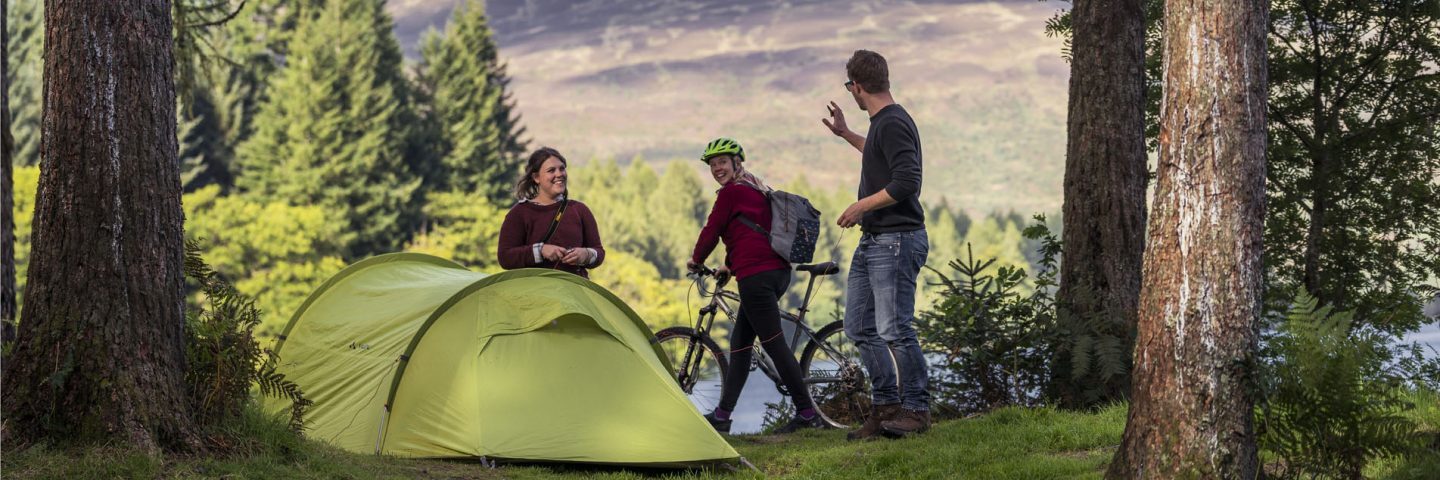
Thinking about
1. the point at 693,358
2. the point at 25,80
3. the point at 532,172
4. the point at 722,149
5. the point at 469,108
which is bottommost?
the point at 693,358

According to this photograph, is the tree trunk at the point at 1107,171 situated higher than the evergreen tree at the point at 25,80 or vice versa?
the evergreen tree at the point at 25,80

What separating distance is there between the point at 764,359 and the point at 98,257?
167 inches

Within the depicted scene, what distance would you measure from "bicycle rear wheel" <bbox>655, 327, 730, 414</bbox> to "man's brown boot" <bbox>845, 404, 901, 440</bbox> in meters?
1.38

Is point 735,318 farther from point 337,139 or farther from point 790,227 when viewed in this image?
point 337,139

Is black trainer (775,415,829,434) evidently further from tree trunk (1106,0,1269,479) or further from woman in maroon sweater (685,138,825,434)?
Result: tree trunk (1106,0,1269,479)

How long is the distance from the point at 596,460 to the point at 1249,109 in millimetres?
3542

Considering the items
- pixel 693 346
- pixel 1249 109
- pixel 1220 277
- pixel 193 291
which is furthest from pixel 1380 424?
pixel 193 291

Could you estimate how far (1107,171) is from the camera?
844 cm

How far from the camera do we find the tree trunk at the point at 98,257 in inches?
217

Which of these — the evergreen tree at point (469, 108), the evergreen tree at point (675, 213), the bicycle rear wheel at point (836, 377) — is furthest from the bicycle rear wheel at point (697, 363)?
the evergreen tree at point (675, 213)

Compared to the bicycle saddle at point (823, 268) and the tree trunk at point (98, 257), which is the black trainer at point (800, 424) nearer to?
the bicycle saddle at point (823, 268)

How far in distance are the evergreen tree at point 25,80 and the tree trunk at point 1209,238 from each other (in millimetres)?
58175

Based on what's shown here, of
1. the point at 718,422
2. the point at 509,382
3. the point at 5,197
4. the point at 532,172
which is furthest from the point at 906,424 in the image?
the point at 5,197

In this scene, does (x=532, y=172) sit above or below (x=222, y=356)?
above
